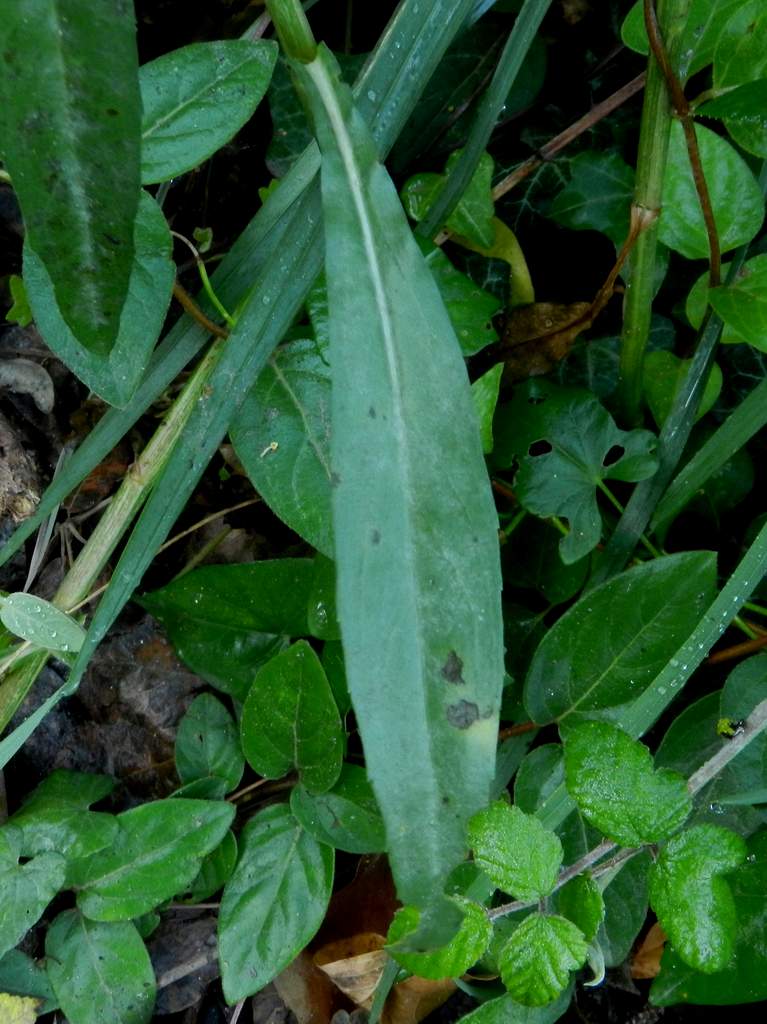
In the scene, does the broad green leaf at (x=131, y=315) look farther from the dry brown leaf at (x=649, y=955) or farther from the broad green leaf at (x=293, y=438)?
the dry brown leaf at (x=649, y=955)

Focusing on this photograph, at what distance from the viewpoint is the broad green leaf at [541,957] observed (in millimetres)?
879

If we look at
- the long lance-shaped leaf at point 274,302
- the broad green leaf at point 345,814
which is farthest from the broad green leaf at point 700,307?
the broad green leaf at point 345,814

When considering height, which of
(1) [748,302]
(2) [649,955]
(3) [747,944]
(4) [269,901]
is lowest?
Answer: (2) [649,955]

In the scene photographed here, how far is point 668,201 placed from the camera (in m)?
1.09

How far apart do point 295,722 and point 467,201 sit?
0.66m

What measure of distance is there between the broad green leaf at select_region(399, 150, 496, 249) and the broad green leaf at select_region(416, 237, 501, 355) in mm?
94

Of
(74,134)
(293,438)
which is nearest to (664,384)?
(293,438)

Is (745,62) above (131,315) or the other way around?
the other way around

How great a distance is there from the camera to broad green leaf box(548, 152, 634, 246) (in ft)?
4.16

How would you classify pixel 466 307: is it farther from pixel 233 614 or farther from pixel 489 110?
pixel 233 614

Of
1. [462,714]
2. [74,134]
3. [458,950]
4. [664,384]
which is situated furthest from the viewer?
[664,384]

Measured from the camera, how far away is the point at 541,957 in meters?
0.88

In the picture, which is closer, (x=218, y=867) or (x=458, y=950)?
(x=458, y=950)

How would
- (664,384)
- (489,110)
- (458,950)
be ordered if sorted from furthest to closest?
(664,384)
(489,110)
(458,950)
